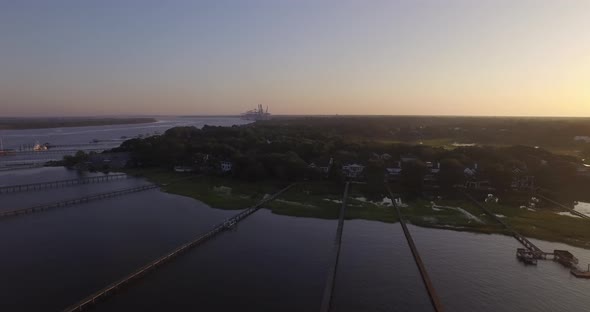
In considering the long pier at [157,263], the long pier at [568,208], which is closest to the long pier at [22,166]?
the long pier at [157,263]

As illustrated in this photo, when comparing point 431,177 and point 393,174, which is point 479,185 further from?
point 393,174

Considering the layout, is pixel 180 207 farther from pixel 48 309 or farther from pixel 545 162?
pixel 545 162

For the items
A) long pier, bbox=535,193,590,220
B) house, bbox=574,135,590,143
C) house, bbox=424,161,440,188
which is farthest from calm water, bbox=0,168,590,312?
house, bbox=574,135,590,143

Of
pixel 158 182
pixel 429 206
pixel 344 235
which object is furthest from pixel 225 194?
pixel 429 206

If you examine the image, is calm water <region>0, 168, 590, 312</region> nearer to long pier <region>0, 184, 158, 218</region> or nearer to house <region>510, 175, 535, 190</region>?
long pier <region>0, 184, 158, 218</region>

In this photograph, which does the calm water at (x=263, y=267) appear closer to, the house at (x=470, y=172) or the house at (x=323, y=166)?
the house at (x=323, y=166)

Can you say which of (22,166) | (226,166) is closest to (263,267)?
(226,166)
